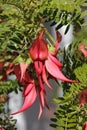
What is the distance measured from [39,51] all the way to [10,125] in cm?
61

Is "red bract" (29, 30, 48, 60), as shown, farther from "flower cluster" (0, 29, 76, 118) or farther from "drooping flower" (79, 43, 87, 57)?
"drooping flower" (79, 43, 87, 57)

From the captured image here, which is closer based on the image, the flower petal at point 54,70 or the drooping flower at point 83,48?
the flower petal at point 54,70

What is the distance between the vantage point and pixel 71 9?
706mm

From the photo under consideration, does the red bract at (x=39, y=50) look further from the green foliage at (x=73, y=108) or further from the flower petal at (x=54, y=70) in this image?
the green foliage at (x=73, y=108)

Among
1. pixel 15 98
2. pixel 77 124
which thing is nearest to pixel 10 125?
pixel 77 124

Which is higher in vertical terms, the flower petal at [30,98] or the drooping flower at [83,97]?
Result: the flower petal at [30,98]

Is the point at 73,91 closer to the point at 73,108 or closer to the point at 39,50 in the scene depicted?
the point at 73,108

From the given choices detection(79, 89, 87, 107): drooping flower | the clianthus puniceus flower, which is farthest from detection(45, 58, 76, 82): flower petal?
detection(79, 89, 87, 107): drooping flower

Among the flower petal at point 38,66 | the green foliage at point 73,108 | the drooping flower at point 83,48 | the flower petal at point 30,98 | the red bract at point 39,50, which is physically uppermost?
the red bract at point 39,50

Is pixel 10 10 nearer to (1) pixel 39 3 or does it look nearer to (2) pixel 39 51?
(1) pixel 39 3

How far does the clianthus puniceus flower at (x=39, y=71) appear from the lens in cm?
61

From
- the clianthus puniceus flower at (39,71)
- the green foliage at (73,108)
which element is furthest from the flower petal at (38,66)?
the green foliage at (73,108)

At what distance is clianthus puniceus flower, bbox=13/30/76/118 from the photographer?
23.9 inches

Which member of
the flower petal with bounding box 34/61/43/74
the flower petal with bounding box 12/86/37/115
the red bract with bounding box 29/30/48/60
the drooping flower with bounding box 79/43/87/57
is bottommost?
the flower petal with bounding box 12/86/37/115
